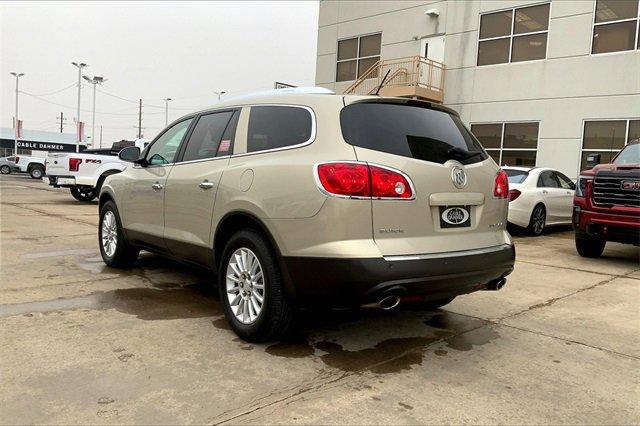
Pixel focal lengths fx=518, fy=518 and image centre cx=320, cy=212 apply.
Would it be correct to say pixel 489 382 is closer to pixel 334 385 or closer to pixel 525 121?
pixel 334 385

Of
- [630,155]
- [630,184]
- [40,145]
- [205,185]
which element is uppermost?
[40,145]

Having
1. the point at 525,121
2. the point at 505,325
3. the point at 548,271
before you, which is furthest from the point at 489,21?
the point at 505,325

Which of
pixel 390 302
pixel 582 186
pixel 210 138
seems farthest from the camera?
pixel 582 186

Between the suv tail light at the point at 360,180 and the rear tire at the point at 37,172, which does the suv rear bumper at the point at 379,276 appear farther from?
the rear tire at the point at 37,172

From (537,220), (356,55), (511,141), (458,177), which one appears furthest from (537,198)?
(356,55)

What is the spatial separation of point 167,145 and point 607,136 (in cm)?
1247

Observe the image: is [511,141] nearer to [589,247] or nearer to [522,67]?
[522,67]

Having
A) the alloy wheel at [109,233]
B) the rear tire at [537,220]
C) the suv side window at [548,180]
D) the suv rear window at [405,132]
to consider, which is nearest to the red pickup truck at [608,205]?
the rear tire at [537,220]

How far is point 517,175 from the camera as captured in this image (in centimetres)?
1032

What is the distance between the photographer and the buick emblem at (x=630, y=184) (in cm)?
694

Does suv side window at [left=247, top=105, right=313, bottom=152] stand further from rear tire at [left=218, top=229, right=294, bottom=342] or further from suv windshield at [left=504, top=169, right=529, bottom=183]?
suv windshield at [left=504, top=169, right=529, bottom=183]

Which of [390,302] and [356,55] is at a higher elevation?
[356,55]

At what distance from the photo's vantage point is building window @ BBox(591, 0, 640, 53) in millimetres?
13289

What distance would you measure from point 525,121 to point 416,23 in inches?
202
